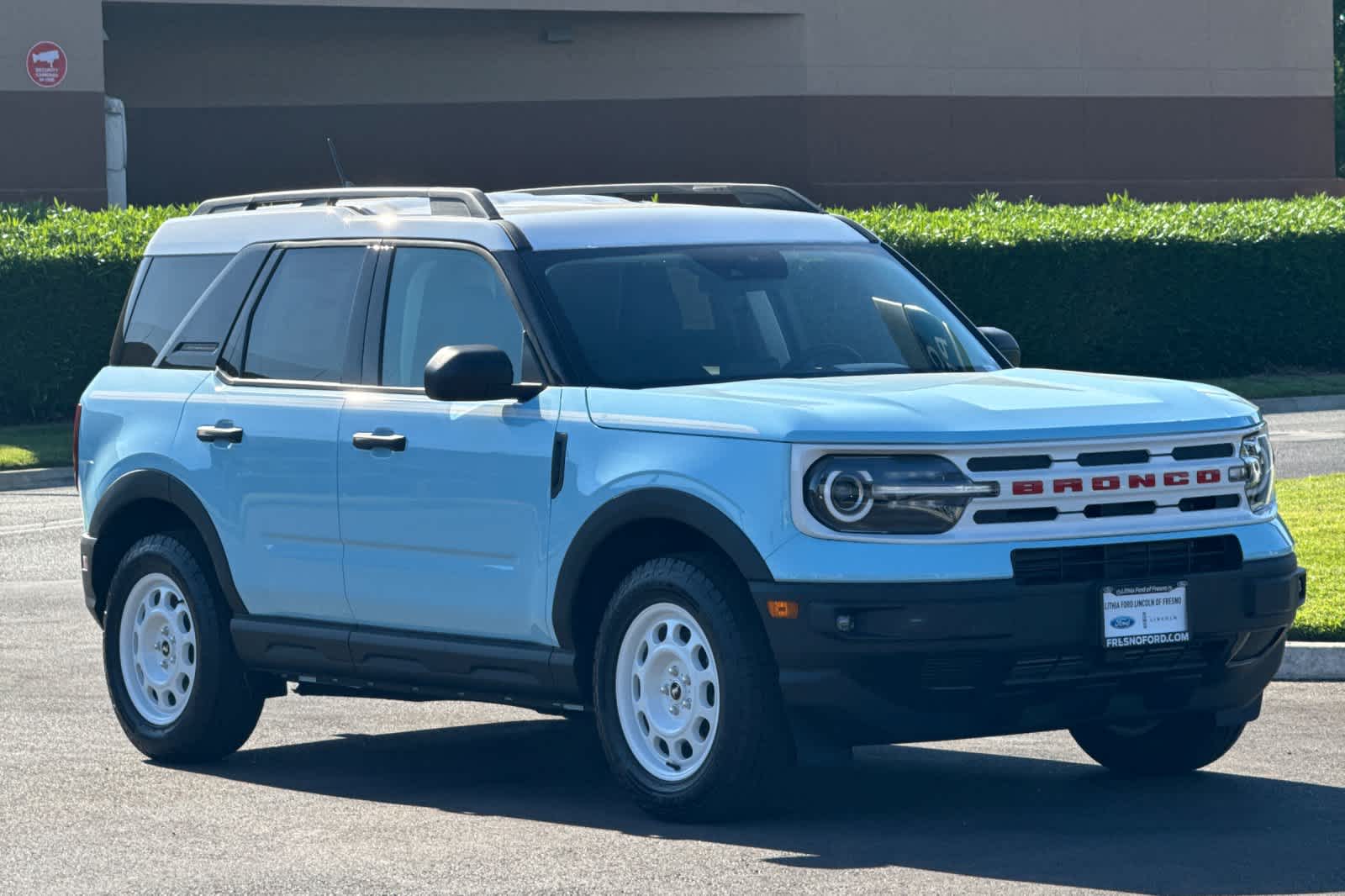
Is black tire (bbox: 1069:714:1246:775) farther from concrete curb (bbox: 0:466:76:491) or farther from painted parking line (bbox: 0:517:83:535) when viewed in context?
concrete curb (bbox: 0:466:76:491)

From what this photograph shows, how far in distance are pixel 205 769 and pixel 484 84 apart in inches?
1188

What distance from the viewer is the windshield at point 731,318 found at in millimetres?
8188

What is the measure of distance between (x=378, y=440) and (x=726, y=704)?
1.82 meters

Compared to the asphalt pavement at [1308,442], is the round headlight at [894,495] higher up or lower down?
higher up

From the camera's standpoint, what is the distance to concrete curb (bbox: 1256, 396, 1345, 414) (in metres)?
27.3

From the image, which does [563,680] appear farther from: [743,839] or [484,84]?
[484,84]

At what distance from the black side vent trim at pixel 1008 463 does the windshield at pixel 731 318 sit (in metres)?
1.15

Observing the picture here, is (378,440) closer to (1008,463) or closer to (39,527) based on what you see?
(1008,463)

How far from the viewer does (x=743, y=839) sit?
730 cm

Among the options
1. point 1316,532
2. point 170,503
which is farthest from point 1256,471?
point 1316,532

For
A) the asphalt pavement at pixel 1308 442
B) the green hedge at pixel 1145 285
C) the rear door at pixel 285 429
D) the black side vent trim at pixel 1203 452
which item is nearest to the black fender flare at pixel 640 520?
the rear door at pixel 285 429

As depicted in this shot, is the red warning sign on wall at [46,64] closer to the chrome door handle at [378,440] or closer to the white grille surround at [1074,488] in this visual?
the chrome door handle at [378,440]

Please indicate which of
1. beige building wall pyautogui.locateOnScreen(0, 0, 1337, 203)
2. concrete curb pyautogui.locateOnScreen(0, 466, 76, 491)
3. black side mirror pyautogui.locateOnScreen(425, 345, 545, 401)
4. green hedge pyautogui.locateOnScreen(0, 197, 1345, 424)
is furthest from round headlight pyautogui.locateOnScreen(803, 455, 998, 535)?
beige building wall pyautogui.locateOnScreen(0, 0, 1337, 203)

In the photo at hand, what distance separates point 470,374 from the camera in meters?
7.89
